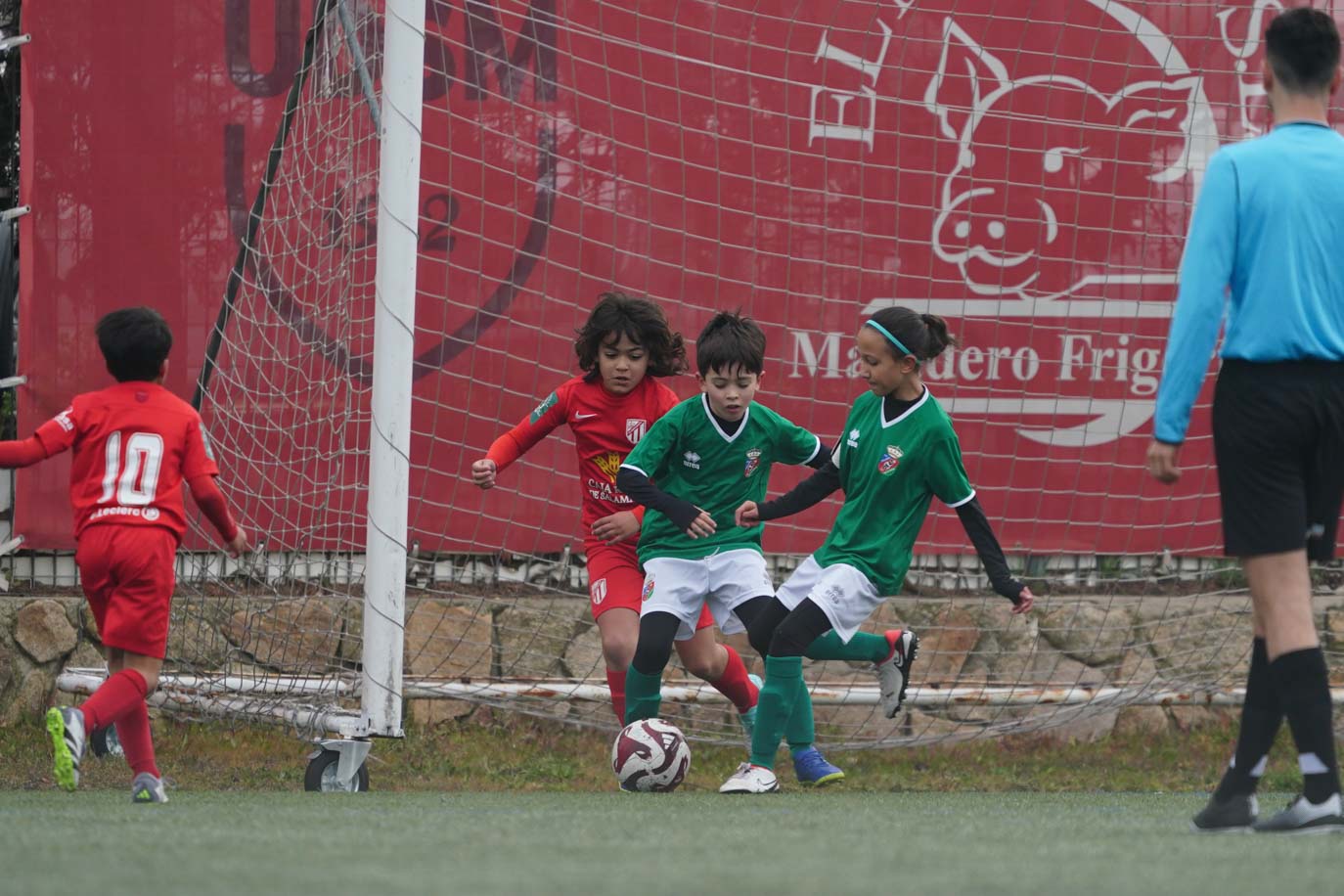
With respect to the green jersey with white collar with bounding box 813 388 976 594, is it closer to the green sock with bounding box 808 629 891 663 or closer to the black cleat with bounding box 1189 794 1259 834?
the green sock with bounding box 808 629 891 663

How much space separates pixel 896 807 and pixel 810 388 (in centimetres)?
264

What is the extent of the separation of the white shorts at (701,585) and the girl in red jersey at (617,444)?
11 centimetres

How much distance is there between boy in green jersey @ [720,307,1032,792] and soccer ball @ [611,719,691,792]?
16cm

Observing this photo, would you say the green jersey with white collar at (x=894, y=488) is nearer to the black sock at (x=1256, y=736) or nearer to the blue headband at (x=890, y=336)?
the blue headband at (x=890, y=336)

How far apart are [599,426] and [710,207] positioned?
161 centimetres

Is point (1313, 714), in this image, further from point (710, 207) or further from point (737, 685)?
point (710, 207)

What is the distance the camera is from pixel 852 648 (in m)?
4.91

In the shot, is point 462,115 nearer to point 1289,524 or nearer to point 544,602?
point 544,602

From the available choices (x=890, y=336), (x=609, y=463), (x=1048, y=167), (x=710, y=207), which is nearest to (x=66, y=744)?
(x=609, y=463)

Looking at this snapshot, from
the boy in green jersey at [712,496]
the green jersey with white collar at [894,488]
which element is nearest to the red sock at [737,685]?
the boy in green jersey at [712,496]

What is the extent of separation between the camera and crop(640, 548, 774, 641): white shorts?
480 centimetres

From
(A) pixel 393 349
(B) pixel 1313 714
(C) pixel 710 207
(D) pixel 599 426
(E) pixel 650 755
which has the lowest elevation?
(E) pixel 650 755

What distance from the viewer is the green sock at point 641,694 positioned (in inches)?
188

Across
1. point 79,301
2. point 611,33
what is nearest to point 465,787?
point 79,301
